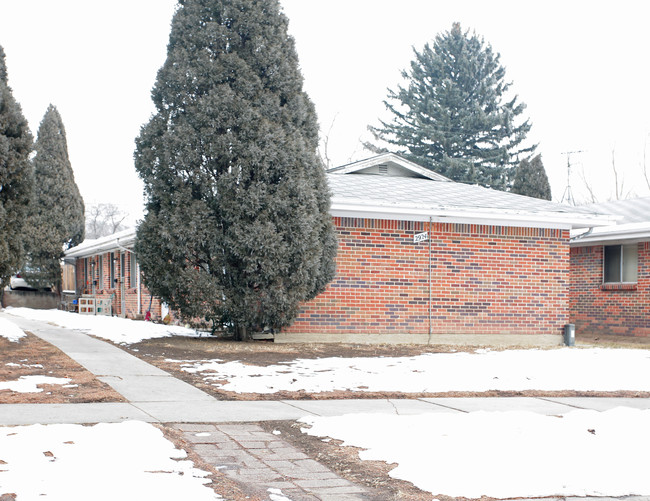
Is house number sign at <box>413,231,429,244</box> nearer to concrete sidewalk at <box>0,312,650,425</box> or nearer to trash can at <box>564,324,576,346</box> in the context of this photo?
trash can at <box>564,324,576,346</box>

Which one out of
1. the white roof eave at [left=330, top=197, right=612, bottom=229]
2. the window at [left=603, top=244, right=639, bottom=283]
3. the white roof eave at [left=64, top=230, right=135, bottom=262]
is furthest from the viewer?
the white roof eave at [left=64, top=230, right=135, bottom=262]

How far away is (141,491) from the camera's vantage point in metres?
4.38

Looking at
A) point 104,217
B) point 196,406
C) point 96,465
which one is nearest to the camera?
point 96,465

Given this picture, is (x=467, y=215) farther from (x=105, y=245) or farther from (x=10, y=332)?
(x=105, y=245)

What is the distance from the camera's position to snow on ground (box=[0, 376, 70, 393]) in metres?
7.57

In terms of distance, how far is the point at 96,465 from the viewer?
4.82 metres

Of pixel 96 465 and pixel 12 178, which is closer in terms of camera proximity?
pixel 96 465

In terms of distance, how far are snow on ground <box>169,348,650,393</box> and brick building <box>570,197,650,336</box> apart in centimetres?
655

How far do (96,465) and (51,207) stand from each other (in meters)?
26.0

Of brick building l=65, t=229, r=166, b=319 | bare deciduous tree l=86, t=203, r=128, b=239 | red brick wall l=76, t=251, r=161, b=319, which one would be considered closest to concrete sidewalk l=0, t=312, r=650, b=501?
brick building l=65, t=229, r=166, b=319

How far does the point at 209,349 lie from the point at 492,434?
6.77m

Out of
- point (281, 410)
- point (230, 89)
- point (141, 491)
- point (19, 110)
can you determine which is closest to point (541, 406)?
point (281, 410)

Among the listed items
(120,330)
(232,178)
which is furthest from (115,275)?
(232,178)

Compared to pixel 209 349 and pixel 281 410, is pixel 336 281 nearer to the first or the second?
pixel 209 349
